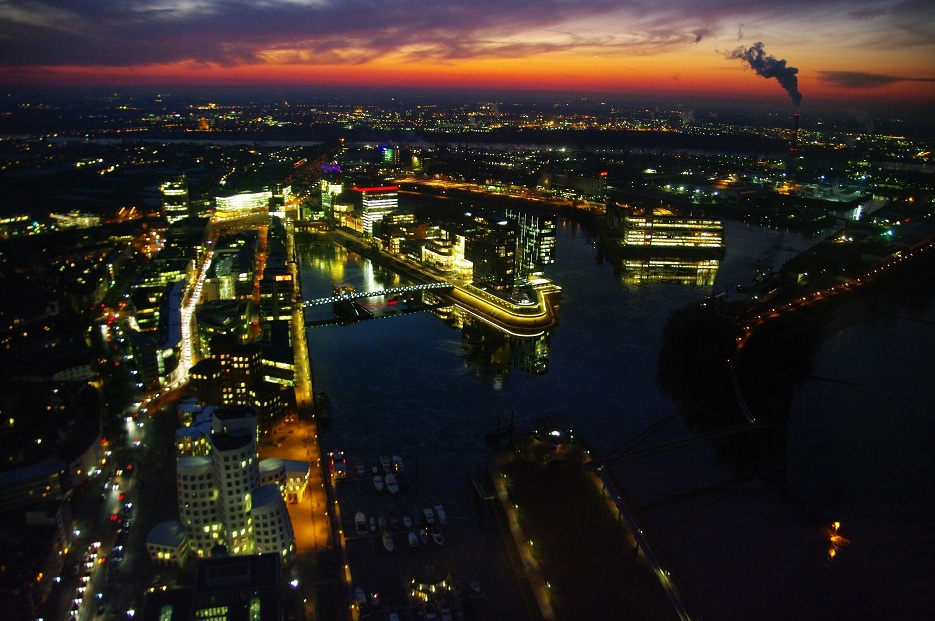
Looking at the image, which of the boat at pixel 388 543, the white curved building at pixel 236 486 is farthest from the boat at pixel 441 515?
the white curved building at pixel 236 486

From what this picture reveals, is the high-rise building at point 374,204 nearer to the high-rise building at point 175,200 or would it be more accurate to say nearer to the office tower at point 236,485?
the high-rise building at point 175,200

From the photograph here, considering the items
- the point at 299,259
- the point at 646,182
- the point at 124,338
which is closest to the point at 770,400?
the point at 124,338

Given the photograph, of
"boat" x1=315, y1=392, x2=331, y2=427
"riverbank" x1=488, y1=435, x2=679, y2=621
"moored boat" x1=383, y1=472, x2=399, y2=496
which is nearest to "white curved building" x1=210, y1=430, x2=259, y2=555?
"moored boat" x1=383, y1=472, x2=399, y2=496

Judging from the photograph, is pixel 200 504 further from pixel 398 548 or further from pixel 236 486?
pixel 398 548

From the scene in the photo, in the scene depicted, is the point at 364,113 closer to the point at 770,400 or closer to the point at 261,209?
the point at 261,209

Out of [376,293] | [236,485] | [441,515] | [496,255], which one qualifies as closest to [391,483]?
[441,515]

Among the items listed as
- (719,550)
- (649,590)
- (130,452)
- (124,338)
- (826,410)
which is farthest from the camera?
(124,338)
